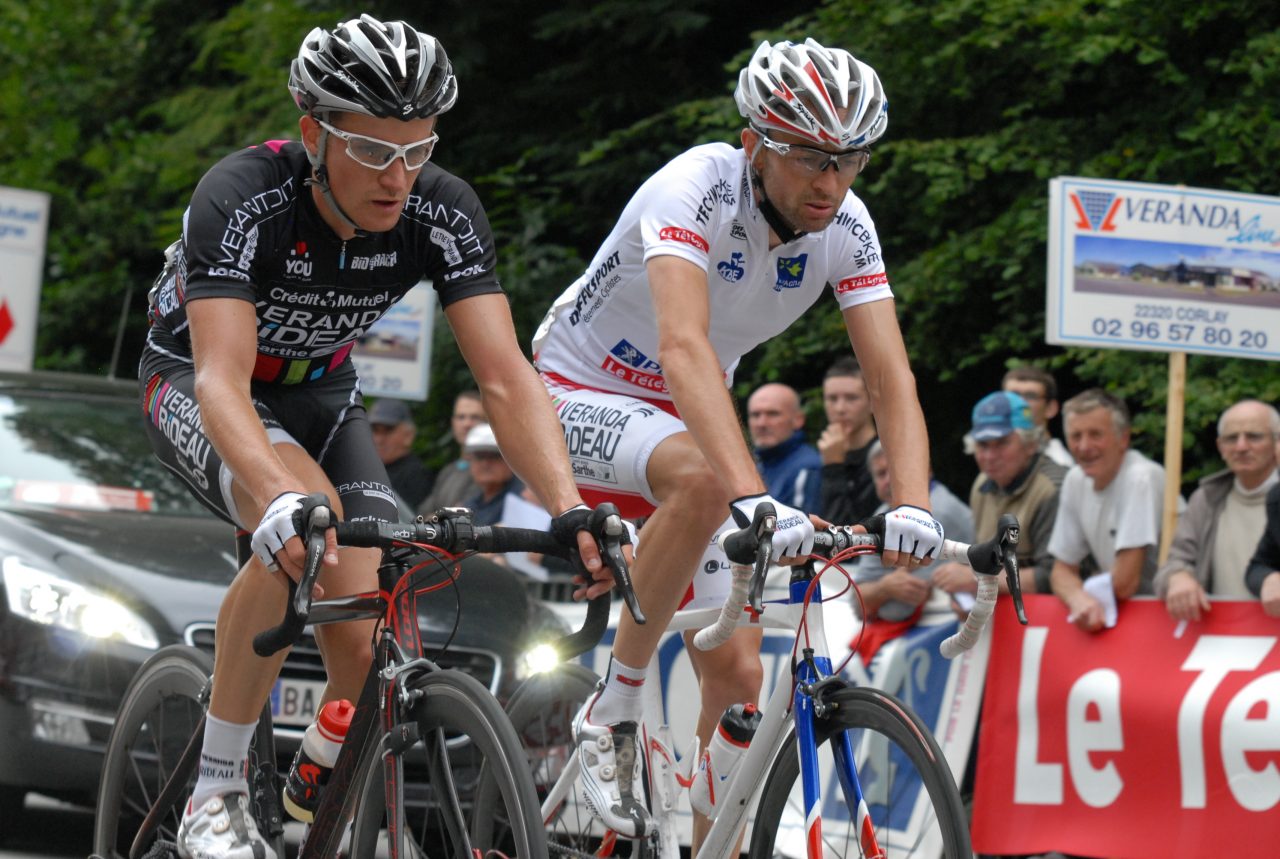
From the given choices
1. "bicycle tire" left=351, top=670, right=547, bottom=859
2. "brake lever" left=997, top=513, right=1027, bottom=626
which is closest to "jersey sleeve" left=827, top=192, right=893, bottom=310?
"brake lever" left=997, top=513, right=1027, bottom=626

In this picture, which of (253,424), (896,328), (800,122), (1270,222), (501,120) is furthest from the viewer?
(501,120)

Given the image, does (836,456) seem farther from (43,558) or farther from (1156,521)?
(43,558)

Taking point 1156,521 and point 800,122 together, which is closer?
point 800,122

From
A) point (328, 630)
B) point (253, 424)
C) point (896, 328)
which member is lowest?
point (328, 630)

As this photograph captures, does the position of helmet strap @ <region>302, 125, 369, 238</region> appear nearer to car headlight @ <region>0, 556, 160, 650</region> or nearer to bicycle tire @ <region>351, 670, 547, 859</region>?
bicycle tire @ <region>351, 670, 547, 859</region>

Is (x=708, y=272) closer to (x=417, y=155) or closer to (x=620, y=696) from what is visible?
(x=417, y=155)

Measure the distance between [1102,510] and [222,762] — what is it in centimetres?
418

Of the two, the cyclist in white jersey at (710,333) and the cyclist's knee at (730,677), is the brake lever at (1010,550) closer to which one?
the cyclist in white jersey at (710,333)

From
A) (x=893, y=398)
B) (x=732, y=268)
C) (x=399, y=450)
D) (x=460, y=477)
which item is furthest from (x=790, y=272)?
(x=399, y=450)

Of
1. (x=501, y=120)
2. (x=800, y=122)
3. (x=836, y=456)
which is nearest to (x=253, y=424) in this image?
(x=800, y=122)

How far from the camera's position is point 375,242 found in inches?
181

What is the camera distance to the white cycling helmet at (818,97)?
15.0 ft

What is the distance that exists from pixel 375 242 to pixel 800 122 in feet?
3.53

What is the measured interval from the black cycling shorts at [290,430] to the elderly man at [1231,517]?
3.58 metres
